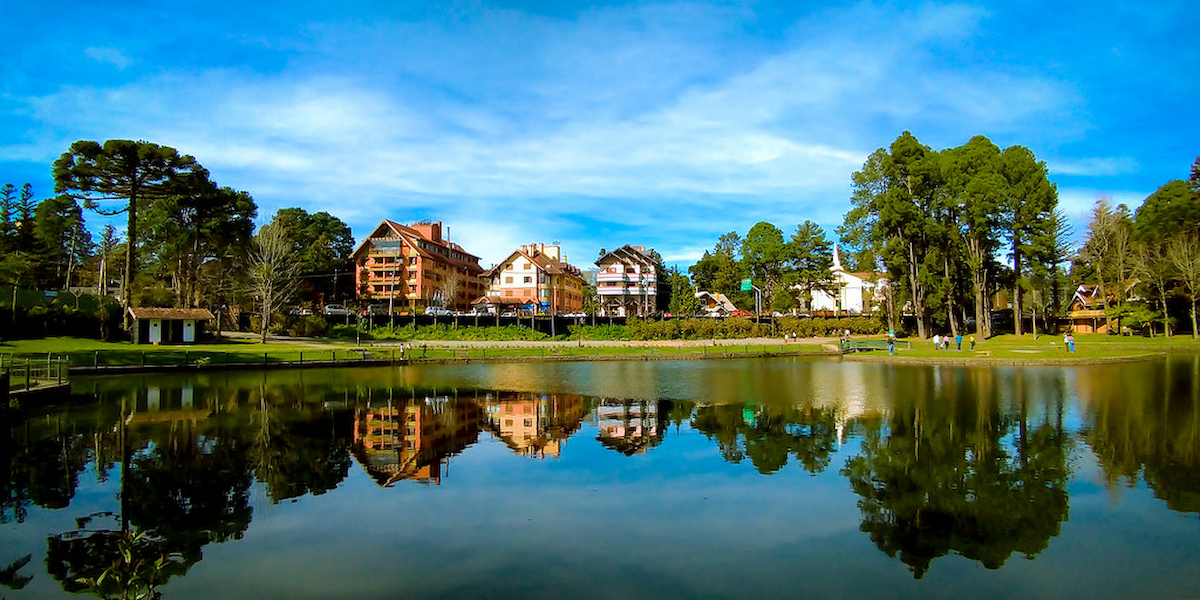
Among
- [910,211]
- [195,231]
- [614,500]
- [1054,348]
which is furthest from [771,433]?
[195,231]

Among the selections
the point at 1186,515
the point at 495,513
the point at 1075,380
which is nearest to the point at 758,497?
the point at 495,513

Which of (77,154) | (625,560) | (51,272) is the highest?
(77,154)

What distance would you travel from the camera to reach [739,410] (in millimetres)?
22562

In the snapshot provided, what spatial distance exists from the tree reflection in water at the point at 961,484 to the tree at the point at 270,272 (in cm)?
5528

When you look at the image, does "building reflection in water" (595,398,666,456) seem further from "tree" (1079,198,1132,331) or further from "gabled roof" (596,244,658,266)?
"gabled roof" (596,244,658,266)

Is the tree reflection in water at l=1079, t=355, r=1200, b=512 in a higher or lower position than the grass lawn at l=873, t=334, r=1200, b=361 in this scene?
lower

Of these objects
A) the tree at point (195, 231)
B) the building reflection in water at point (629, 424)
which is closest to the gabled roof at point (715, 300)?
the tree at point (195, 231)

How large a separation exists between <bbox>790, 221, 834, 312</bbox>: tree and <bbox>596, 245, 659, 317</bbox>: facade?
2301cm

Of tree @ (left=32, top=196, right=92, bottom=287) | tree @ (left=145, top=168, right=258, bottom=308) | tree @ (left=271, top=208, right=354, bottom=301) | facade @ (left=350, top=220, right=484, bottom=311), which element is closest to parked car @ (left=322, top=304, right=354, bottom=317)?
tree @ (left=271, top=208, right=354, bottom=301)

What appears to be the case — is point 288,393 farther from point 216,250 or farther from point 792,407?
point 216,250

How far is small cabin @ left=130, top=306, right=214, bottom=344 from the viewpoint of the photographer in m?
49.1

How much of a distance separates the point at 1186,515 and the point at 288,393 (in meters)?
28.2

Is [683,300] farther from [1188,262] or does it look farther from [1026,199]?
[1188,262]

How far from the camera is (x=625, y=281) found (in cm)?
9488
